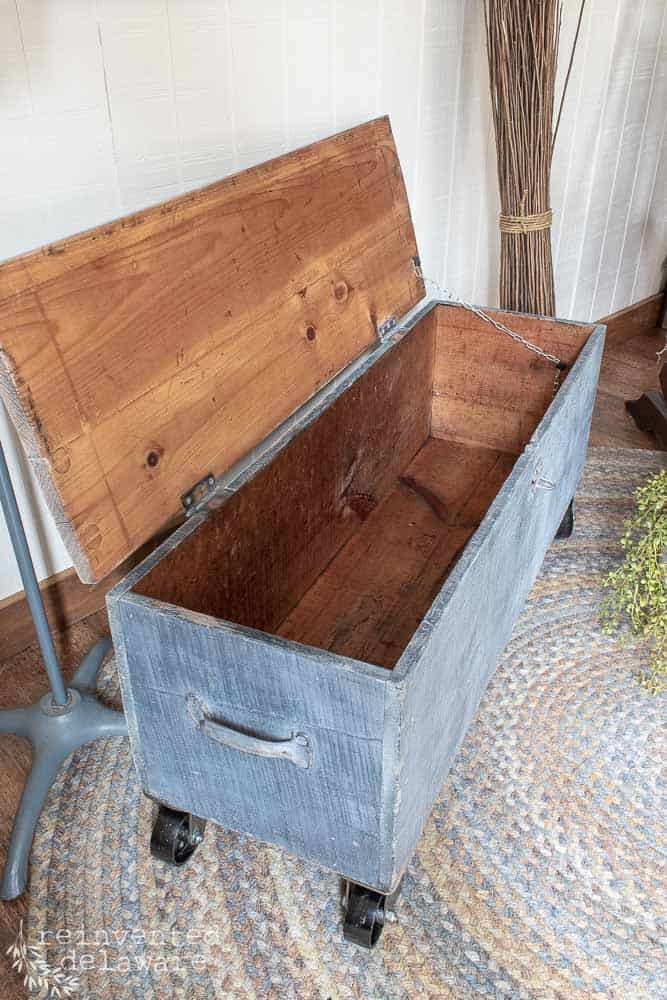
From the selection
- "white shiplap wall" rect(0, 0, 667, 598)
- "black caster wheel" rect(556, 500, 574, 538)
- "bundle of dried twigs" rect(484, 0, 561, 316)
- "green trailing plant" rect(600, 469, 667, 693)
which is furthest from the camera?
"black caster wheel" rect(556, 500, 574, 538)

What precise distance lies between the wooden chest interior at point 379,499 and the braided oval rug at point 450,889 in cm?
28

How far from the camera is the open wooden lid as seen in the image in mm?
1039

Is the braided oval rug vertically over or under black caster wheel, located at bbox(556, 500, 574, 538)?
under

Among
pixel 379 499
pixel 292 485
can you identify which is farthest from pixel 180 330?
pixel 379 499

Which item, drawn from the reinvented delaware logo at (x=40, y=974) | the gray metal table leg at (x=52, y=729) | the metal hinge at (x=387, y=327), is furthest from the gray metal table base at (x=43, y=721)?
the metal hinge at (x=387, y=327)

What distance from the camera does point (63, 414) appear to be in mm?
1047

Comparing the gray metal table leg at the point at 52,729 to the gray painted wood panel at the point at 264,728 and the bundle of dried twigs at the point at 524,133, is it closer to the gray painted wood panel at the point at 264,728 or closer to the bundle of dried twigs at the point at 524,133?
the gray painted wood panel at the point at 264,728

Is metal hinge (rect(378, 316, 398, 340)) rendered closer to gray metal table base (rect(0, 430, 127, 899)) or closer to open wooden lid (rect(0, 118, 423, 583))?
open wooden lid (rect(0, 118, 423, 583))

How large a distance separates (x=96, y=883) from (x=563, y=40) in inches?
83.9

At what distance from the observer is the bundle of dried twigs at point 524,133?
182 cm

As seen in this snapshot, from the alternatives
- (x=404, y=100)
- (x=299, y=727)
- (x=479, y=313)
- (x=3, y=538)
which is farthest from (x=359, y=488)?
Result: (x=404, y=100)

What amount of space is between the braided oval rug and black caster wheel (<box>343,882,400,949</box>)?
0.05m

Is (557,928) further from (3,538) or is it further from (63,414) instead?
(3,538)

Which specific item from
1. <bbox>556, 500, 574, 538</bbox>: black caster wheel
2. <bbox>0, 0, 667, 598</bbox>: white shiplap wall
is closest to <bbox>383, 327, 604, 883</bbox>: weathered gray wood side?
<bbox>556, 500, 574, 538</bbox>: black caster wheel
